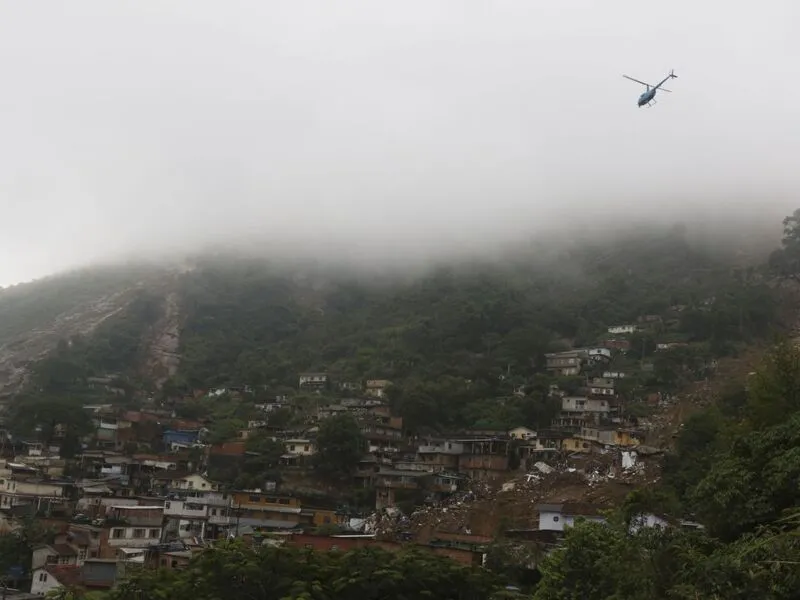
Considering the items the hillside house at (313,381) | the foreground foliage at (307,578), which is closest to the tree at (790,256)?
the hillside house at (313,381)

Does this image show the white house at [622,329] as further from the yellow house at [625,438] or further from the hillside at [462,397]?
the yellow house at [625,438]

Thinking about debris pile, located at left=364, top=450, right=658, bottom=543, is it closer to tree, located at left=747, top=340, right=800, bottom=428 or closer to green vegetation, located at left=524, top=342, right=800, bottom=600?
tree, located at left=747, top=340, right=800, bottom=428

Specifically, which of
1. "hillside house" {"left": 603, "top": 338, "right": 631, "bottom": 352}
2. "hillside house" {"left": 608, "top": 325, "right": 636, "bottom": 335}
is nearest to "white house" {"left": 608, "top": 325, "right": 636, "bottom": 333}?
"hillside house" {"left": 608, "top": 325, "right": 636, "bottom": 335}

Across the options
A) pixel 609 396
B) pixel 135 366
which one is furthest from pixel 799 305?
pixel 135 366

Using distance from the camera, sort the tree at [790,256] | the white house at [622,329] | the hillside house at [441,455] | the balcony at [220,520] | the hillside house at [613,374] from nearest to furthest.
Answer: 1. the balcony at [220,520]
2. the hillside house at [441,455]
3. the hillside house at [613,374]
4. the white house at [622,329]
5. the tree at [790,256]

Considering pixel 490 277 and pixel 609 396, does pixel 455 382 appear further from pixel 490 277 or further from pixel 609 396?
pixel 490 277

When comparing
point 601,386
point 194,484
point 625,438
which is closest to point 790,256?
point 601,386
